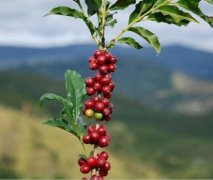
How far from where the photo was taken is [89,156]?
5.87 metres

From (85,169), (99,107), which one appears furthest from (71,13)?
(85,169)

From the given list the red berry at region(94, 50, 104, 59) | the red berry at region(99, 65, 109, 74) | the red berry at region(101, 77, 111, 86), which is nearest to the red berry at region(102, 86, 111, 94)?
the red berry at region(101, 77, 111, 86)

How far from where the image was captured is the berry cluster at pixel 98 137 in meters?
5.62

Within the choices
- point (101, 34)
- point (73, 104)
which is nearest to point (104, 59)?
point (101, 34)

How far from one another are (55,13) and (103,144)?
4.94 ft

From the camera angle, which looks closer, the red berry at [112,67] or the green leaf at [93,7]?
the red berry at [112,67]

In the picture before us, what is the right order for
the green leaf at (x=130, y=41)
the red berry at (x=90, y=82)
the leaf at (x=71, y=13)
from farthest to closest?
1. the green leaf at (x=130, y=41)
2. the leaf at (x=71, y=13)
3. the red berry at (x=90, y=82)

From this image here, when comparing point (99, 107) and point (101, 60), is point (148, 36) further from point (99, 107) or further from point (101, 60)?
point (99, 107)

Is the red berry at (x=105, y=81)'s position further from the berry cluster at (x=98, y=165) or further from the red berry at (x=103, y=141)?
the berry cluster at (x=98, y=165)

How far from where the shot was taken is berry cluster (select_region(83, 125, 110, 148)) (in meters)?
5.62

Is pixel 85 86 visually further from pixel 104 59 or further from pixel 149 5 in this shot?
pixel 149 5

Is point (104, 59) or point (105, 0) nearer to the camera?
point (104, 59)

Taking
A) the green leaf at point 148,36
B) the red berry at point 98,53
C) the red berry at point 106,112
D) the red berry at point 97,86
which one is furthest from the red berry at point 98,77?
the green leaf at point 148,36

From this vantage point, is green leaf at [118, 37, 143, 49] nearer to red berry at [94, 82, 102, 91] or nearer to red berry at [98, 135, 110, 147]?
red berry at [94, 82, 102, 91]
